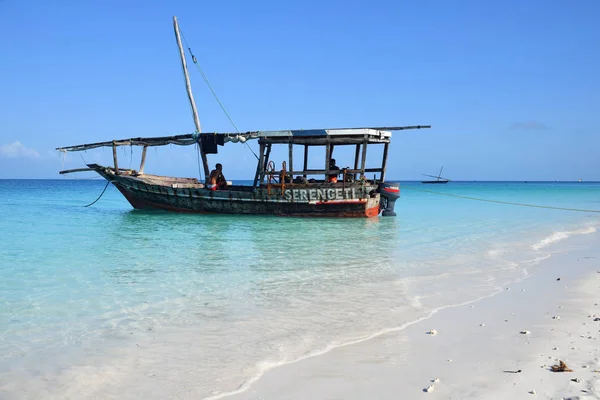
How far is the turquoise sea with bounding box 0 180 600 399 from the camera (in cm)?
383

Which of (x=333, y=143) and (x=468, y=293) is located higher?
(x=333, y=143)

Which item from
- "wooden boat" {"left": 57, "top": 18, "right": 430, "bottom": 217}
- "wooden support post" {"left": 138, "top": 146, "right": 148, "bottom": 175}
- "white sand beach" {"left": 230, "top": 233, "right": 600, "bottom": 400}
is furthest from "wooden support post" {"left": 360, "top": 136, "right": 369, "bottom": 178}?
"white sand beach" {"left": 230, "top": 233, "right": 600, "bottom": 400}

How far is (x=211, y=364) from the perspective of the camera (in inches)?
153

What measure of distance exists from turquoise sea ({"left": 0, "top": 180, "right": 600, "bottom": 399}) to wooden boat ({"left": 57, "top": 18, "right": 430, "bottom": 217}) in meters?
3.13

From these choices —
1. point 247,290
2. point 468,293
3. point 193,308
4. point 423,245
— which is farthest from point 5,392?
point 423,245

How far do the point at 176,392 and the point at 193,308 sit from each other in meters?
2.33

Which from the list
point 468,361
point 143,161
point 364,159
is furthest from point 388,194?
point 468,361

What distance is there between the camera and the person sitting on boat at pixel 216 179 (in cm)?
1722

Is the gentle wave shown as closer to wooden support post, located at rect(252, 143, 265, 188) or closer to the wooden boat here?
the wooden boat

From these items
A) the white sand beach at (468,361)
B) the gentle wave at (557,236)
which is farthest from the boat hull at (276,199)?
the white sand beach at (468,361)

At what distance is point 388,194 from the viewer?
1720 centimetres

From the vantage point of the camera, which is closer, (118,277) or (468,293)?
(468,293)

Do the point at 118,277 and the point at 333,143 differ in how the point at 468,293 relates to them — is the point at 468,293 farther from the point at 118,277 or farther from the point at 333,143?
the point at 333,143

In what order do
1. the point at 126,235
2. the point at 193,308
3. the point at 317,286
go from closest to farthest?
the point at 193,308, the point at 317,286, the point at 126,235
